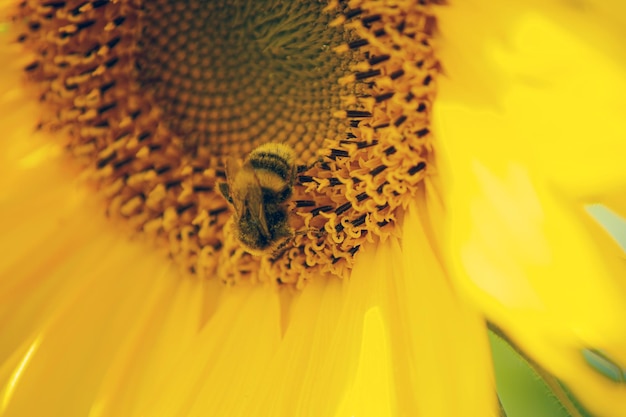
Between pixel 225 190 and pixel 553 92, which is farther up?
pixel 225 190

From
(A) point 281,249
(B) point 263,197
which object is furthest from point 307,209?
(B) point 263,197

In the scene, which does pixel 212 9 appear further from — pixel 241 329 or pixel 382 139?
pixel 241 329

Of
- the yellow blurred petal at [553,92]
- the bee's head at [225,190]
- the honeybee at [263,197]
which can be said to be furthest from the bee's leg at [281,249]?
the yellow blurred petal at [553,92]

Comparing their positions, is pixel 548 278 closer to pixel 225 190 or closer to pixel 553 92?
pixel 553 92

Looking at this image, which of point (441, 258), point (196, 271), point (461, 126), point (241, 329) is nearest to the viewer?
point (461, 126)

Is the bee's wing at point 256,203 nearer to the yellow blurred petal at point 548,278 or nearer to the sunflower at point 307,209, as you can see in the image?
the sunflower at point 307,209

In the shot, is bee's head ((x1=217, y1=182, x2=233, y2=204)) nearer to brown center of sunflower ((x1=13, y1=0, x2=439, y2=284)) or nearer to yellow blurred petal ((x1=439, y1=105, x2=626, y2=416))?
brown center of sunflower ((x1=13, y1=0, x2=439, y2=284))

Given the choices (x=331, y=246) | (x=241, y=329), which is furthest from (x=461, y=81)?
(x=241, y=329)

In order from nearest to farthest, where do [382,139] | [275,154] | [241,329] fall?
[275,154], [382,139], [241,329]
